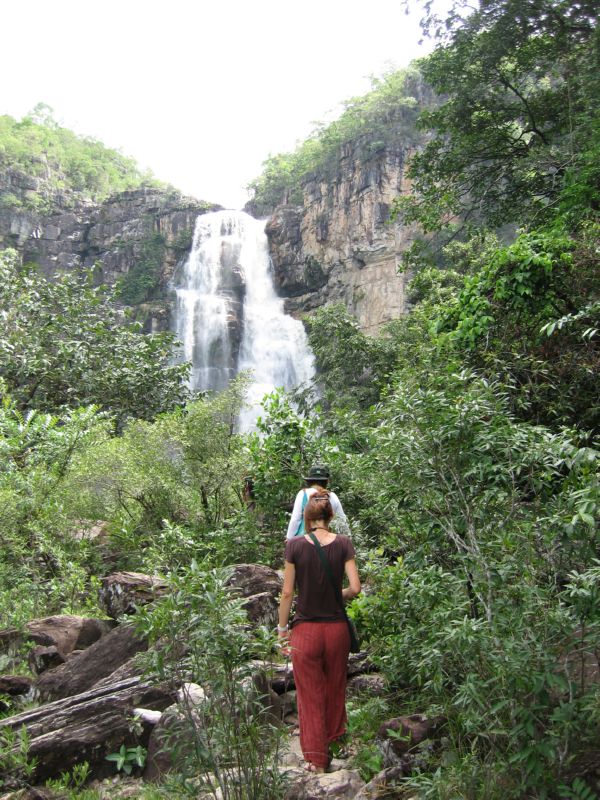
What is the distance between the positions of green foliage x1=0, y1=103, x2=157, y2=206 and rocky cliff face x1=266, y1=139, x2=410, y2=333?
14.8m

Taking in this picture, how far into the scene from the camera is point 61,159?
47.2 meters

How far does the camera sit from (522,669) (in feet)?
8.12

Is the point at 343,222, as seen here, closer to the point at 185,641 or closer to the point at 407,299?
the point at 407,299

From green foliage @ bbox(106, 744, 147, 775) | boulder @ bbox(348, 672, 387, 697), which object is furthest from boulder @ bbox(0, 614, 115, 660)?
boulder @ bbox(348, 672, 387, 697)

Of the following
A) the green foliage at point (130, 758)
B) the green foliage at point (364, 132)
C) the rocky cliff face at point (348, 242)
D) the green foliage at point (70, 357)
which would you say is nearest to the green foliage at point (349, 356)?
the green foliage at point (70, 357)

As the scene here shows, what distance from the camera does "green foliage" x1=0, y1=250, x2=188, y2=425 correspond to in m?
14.7

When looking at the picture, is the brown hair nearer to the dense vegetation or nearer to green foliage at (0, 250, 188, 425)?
the dense vegetation

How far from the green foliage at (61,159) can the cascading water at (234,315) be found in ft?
34.9

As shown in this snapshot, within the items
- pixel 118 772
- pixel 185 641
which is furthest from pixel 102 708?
pixel 185 641

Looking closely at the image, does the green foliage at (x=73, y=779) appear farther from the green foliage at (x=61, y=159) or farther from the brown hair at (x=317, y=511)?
the green foliage at (x=61, y=159)

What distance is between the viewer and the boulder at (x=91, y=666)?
4.85 metres

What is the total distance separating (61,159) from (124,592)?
157 ft

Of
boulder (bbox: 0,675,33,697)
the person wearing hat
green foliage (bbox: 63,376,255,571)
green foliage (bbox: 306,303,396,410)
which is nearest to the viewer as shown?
the person wearing hat

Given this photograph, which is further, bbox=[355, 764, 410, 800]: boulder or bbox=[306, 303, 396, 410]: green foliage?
bbox=[306, 303, 396, 410]: green foliage
